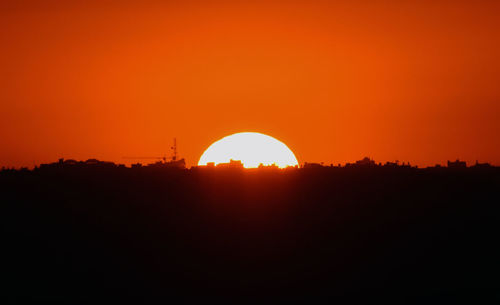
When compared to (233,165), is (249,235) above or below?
below

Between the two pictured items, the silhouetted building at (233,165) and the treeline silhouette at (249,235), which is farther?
the silhouetted building at (233,165)

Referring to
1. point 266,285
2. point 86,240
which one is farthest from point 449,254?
point 86,240

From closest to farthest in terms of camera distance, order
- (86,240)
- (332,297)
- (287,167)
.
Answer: (332,297) < (86,240) < (287,167)

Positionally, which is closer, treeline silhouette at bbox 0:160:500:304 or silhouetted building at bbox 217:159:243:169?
treeline silhouette at bbox 0:160:500:304

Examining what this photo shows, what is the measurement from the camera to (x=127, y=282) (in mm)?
65750

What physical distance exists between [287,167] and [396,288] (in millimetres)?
17696

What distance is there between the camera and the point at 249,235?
Result: 235ft

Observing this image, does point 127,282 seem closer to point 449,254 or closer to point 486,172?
point 449,254

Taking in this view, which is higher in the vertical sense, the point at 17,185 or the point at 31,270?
the point at 17,185

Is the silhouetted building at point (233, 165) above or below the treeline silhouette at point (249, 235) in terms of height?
above

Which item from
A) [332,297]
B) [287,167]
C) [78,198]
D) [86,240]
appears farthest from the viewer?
[287,167]

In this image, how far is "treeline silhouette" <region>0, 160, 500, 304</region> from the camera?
6556cm

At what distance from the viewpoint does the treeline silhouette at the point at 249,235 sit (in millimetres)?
65562

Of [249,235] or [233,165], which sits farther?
[233,165]
